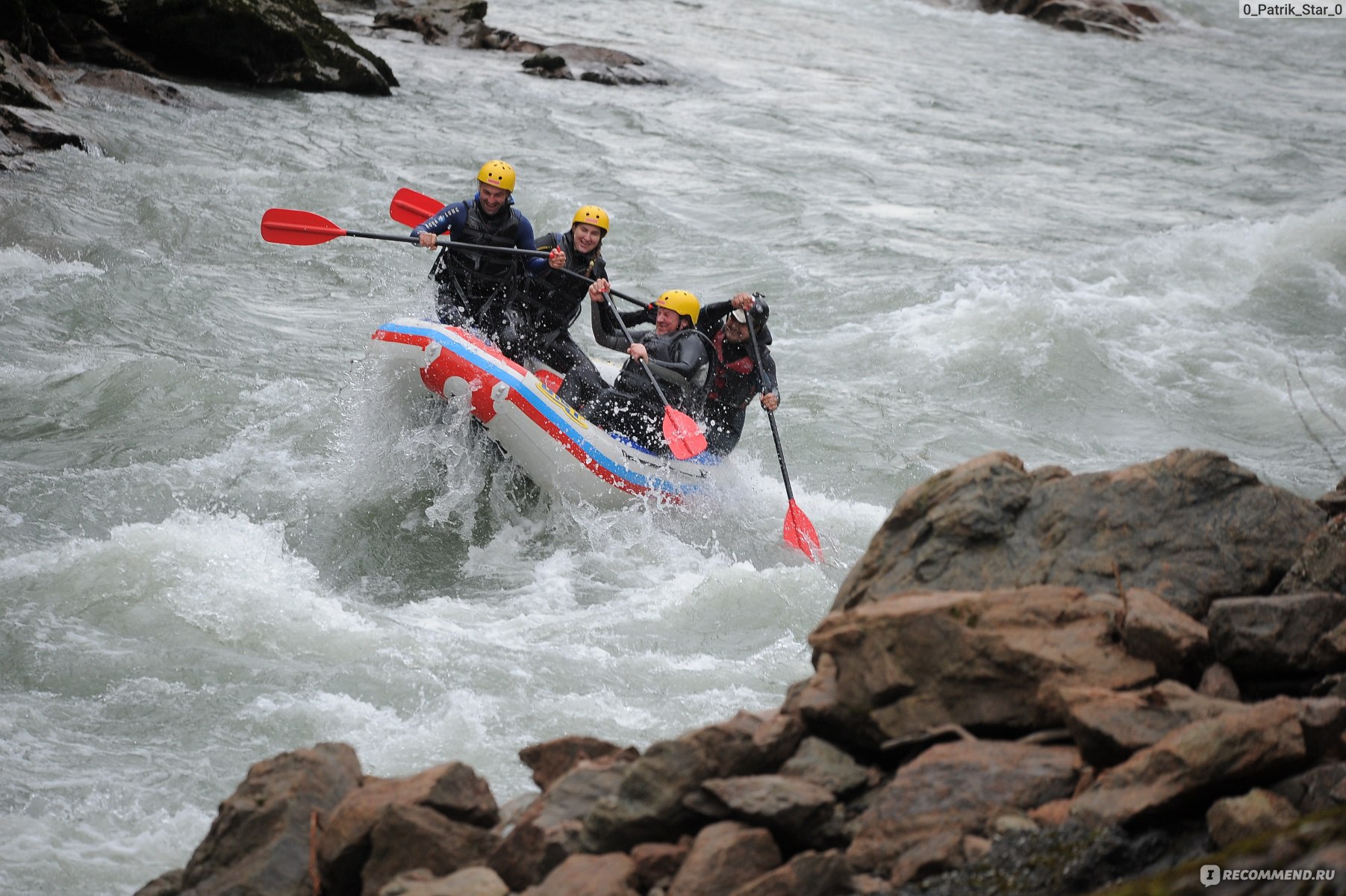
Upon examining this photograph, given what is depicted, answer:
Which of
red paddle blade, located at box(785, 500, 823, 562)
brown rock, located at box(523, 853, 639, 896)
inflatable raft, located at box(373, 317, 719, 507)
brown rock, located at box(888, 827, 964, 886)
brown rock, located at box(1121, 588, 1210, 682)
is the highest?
brown rock, located at box(1121, 588, 1210, 682)

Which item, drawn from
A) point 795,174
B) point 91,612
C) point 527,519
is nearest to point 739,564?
point 527,519

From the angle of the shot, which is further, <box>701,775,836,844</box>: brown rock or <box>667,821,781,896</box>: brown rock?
<box>701,775,836,844</box>: brown rock

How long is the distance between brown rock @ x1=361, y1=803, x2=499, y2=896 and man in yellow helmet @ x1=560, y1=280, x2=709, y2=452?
4.72 meters

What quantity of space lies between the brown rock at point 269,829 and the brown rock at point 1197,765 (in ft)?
7.11

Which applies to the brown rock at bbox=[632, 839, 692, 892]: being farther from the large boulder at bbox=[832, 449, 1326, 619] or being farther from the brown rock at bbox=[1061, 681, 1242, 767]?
the large boulder at bbox=[832, 449, 1326, 619]

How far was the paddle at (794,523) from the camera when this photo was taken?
7.79 m

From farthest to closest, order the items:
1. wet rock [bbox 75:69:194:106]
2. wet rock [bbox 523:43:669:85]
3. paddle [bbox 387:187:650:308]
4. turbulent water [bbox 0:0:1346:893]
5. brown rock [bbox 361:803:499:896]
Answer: wet rock [bbox 523:43:669:85] < wet rock [bbox 75:69:194:106] < paddle [bbox 387:187:650:308] < turbulent water [bbox 0:0:1346:893] < brown rock [bbox 361:803:499:896]

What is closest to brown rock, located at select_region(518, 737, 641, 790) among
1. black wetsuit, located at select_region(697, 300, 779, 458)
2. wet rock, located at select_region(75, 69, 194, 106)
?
black wetsuit, located at select_region(697, 300, 779, 458)

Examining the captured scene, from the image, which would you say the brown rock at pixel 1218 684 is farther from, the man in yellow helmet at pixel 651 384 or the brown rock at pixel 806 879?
the man in yellow helmet at pixel 651 384

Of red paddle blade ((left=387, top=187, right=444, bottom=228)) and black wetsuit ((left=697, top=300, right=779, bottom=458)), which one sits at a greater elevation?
red paddle blade ((left=387, top=187, right=444, bottom=228))

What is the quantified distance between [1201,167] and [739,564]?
13.9 m

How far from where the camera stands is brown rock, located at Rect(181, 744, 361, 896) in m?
3.55

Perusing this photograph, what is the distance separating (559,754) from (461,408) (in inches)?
163

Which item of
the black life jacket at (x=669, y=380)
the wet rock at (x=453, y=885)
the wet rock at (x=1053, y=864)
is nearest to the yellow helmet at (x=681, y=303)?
the black life jacket at (x=669, y=380)
